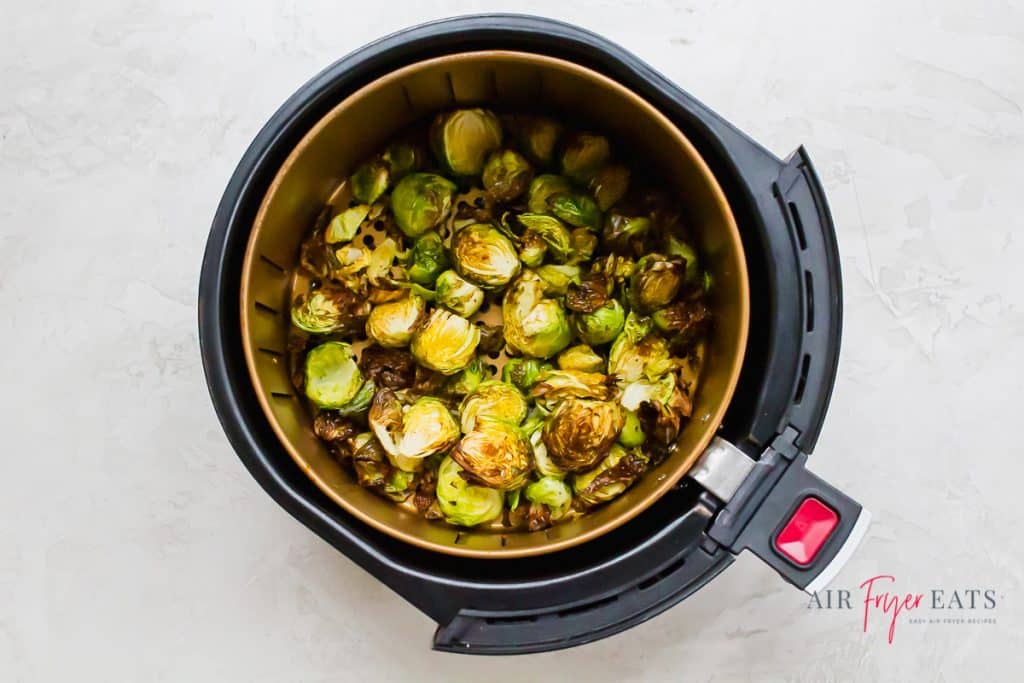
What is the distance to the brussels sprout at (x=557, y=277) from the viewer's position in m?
1.00

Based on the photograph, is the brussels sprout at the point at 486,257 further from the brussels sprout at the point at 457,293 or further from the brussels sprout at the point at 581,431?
the brussels sprout at the point at 581,431

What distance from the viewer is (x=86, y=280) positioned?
1.10 metres

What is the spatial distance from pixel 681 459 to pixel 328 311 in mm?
446

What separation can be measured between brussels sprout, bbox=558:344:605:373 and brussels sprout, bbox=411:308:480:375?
0.12m

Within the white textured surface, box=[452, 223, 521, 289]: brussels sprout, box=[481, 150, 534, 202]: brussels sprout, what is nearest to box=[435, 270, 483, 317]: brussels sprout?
box=[452, 223, 521, 289]: brussels sprout

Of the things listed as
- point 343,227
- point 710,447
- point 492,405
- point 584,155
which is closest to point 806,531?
point 710,447

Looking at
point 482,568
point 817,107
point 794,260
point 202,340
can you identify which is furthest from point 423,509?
point 817,107

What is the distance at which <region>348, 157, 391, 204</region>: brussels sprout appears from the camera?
1.00 metres

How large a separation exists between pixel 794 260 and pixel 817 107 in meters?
0.35

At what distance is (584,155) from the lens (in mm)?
976

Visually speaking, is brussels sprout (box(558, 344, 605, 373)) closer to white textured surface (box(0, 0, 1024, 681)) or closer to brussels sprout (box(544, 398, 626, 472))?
brussels sprout (box(544, 398, 626, 472))

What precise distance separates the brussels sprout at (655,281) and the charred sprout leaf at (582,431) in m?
0.13

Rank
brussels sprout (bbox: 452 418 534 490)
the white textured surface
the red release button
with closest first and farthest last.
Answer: the red release button, brussels sprout (bbox: 452 418 534 490), the white textured surface

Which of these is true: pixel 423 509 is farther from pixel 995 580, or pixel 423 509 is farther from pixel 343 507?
pixel 995 580
